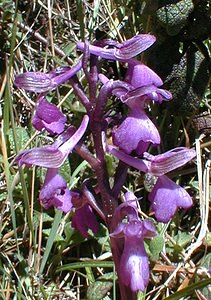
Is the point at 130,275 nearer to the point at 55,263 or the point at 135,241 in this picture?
the point at 135,241

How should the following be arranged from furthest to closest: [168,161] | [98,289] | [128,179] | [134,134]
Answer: [128,179] < [98,289] < [168,161] < [134,134]

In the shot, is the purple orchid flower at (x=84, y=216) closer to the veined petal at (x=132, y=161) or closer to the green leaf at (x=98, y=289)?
the veined petal at (x=132, y=161)

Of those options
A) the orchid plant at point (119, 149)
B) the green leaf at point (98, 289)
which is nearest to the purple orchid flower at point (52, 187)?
the orchid plant at point (119, 149)

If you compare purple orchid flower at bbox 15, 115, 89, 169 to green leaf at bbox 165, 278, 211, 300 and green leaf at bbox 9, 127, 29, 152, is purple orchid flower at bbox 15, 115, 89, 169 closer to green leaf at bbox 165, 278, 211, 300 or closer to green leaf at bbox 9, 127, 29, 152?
green leaf at bbox 165, 278, 211, 300

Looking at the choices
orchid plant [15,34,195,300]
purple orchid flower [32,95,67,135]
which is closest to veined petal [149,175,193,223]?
orchid plant [15,34,195,300]

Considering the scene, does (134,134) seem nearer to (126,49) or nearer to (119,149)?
(119,149)

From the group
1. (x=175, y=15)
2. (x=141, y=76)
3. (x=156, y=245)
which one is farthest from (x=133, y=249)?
(x=175, y=15)
